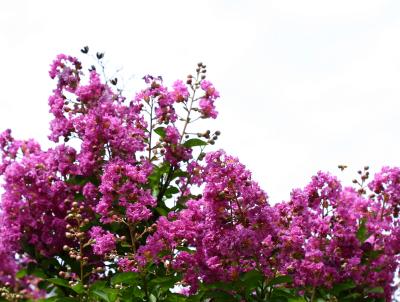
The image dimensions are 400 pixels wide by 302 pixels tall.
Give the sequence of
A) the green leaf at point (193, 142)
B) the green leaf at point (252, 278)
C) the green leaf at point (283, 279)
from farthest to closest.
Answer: the green leaf at point (193, 142), the green leaf at point (283, 279), the green leaf at point (252, 278)

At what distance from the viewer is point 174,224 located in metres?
5.18

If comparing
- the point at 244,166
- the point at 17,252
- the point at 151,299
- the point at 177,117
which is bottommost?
the point at 151,299

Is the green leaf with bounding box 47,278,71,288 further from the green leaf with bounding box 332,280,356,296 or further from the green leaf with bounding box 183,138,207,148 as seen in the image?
the green leaf with bounding box 332,280,356,296

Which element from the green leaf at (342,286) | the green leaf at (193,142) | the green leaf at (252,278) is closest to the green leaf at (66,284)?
the green leaf at (252,278)

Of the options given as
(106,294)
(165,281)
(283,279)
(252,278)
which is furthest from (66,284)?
(283,279)

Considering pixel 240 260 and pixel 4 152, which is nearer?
pixel 240 260

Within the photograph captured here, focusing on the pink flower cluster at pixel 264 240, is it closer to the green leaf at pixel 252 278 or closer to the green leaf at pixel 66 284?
the green leaf at pixel 252 278

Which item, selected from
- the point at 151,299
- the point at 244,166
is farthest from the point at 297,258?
Answer: the point at 151,299

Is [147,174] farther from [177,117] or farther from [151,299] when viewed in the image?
[151,299]

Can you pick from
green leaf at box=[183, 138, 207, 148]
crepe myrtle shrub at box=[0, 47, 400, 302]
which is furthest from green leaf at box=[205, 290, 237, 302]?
green leaf at box=[183, 138, 207, 148]

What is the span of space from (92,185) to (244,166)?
122 cm

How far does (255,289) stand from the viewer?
5203mm

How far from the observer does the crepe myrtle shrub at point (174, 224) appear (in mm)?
5012

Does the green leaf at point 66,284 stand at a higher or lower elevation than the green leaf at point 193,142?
lower
